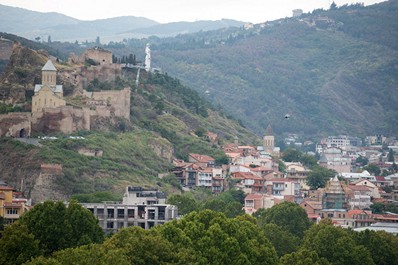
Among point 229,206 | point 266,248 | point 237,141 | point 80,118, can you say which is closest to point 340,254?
point 266,248

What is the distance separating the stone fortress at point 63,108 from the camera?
13200 cm

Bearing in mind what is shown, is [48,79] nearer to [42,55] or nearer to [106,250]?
[42,55]

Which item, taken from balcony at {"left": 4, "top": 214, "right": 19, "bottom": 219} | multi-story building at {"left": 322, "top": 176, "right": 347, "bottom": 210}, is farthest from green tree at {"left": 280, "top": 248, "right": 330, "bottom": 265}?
multi-story building at {"left": 322, "top": 176, "right": 347, "bottom": 210}

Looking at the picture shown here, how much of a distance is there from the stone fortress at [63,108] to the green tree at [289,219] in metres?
27.6

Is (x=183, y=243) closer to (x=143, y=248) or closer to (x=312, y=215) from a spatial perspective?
(x=143, y=248)

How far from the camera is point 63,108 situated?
438 ft

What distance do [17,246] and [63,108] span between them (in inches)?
2373

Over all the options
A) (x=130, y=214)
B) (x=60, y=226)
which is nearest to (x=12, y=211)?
(x=130, y=214)

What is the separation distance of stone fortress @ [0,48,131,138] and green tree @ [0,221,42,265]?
5654 cm

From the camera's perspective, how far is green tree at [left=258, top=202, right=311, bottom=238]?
365ft

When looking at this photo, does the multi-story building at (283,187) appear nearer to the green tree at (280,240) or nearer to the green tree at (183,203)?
the green tree at (183,203)

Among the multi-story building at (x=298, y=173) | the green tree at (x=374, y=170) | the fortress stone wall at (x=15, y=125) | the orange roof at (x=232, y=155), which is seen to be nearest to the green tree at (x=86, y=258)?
the fortress stone wall at (x=15, y=125)

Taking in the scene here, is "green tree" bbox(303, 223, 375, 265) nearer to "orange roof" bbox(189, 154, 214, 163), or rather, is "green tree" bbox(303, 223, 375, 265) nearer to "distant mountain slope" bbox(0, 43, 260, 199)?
"distant mountain slope" bbox(0, 43, 260, 199)

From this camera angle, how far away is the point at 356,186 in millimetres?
149000
